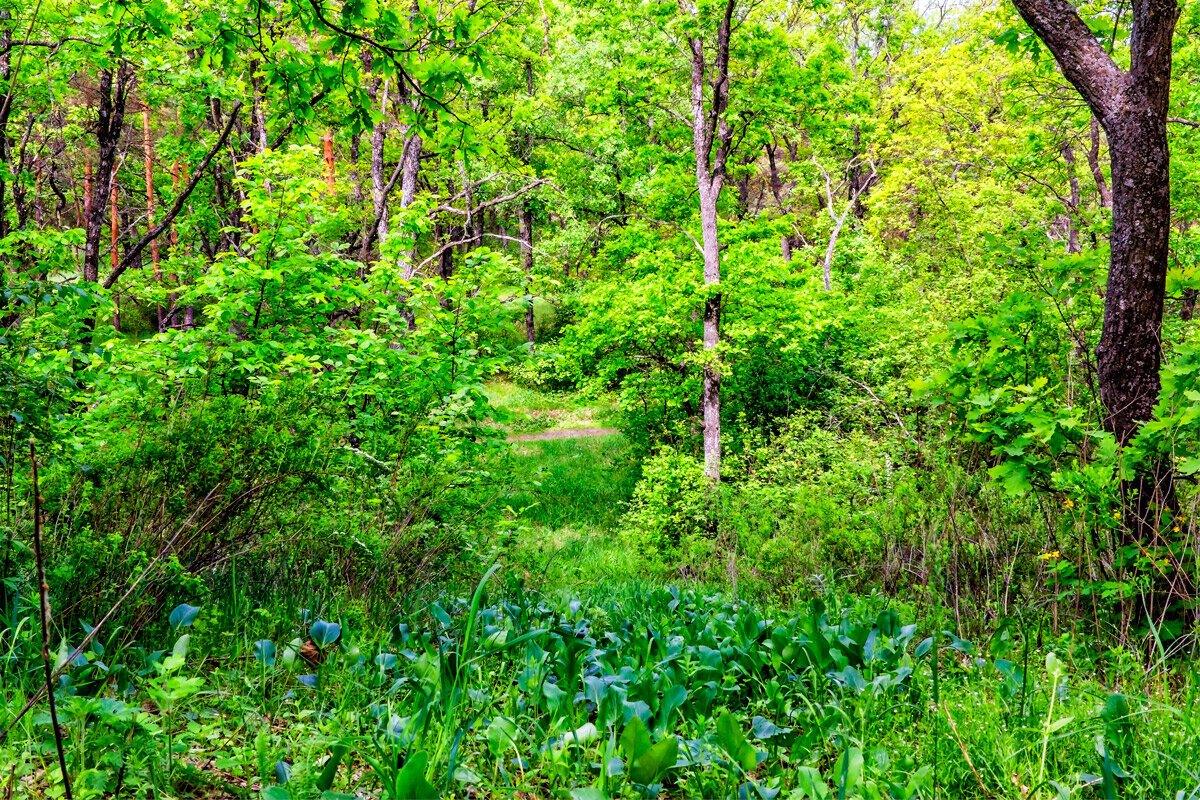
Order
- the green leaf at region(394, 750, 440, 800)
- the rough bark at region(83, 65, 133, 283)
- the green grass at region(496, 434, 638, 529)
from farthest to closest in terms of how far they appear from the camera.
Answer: the green grass at region(496, 434, 638, 529) < the rough bark at region(83, 65, 133, 283) < the green leaf at region(394, 750, 440, 800)

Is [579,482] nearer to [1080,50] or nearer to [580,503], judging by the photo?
[580,503]

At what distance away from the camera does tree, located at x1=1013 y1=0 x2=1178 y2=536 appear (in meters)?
4.03

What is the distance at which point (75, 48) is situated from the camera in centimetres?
726

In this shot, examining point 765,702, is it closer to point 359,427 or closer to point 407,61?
point 407,61

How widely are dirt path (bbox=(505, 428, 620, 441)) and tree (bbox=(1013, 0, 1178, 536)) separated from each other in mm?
16045

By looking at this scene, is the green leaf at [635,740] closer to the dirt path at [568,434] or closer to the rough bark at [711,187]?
the rough bark at [711,187]

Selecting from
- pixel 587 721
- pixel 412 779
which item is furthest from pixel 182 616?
pixel 587 721

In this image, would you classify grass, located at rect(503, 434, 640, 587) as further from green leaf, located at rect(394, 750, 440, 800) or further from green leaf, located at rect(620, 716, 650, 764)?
green leaf, located at rect(394, 750, 440, 800)

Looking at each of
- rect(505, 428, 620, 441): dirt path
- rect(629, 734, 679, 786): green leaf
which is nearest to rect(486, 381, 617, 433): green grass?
rect(505, 428, 620, 441): dirt path

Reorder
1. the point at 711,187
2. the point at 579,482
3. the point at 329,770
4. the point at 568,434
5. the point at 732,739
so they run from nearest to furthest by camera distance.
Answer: the point at 329,770
the point at 732,739
the point at 711,187
the point at 579,482
the point at 568,434

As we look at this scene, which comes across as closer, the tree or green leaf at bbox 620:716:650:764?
green leaf at bbox 620:716:650:764

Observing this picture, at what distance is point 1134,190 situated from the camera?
13.3ft

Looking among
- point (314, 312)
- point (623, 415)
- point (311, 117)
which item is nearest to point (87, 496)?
point (311, 117)

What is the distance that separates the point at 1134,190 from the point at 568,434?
1719 centimetres
